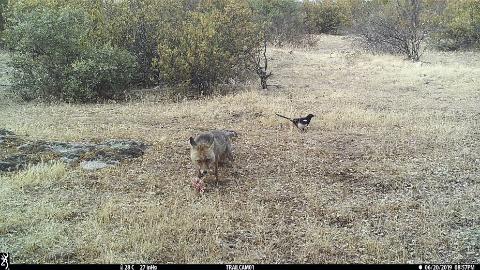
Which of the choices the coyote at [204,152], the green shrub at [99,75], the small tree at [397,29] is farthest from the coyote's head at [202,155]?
the small tree at [397,29]

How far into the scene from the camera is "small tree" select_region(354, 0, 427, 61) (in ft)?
77.6

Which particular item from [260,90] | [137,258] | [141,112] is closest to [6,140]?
[141,112]

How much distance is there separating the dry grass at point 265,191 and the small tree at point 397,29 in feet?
35.9

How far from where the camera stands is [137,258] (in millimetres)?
5008

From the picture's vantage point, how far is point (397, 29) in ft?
83.3

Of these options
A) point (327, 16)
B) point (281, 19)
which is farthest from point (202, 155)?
point (327, 16)

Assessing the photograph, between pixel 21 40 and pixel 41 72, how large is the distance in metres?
1.13

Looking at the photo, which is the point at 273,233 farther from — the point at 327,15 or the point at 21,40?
the point at 327,15

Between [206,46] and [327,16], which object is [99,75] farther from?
[327,16]

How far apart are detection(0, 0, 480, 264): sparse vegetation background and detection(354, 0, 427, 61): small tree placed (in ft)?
3.69

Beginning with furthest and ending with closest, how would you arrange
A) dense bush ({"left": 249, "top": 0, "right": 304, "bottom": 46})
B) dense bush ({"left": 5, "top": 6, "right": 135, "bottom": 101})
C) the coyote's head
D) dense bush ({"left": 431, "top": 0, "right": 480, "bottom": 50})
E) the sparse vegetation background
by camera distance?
dense bush ({"left": 249, "top": 0, "right": 304, "bottom": 46}) → dense bush ({"left": 431, "top": 0, "right": 480, "bottom": 50}) → dense bush ({"left": 5, "top": 6, "right": 135, "bottom": 101}) → the coyote's head → the sparse vegetation background

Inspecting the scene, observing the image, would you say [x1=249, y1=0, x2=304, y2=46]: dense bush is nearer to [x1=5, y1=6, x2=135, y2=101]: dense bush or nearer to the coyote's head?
[x1=5, y1=6, x2=135, y2=101]: dense bush

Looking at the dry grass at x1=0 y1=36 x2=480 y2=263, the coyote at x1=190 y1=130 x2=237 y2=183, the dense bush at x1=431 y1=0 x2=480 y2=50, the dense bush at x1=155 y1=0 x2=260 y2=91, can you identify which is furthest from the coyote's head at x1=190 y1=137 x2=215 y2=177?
the dense bush at x1=431 y1=0 x2=480 y2=50

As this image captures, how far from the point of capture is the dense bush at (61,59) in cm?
1431
